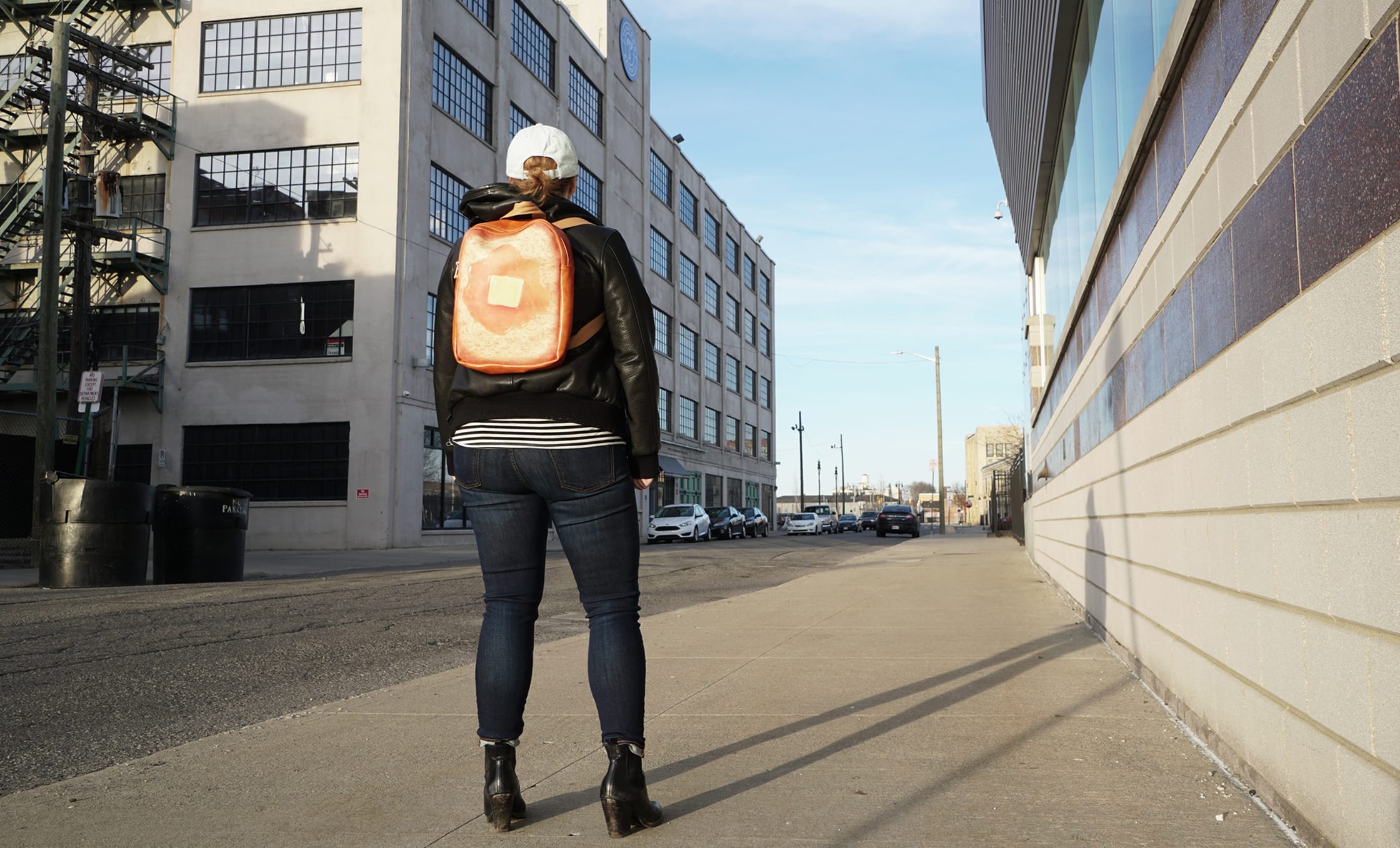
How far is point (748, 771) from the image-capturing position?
359 cm

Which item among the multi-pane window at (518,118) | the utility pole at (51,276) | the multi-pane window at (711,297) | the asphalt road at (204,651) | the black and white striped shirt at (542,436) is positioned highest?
the multi-pane window at (518,118)

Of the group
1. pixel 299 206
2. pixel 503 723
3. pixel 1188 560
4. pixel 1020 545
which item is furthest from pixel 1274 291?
pixel 299 206

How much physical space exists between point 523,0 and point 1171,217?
3277 centimetres

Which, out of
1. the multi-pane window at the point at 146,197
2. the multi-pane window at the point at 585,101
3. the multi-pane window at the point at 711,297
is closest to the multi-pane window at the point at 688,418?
the multi-pane window at the point at 711,297

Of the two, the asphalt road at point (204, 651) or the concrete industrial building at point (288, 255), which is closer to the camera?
the asphalt road at point (204, 651)

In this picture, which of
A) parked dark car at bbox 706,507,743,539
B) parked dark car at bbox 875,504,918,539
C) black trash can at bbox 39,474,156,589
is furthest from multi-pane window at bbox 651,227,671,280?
black trash can at bbox 39,474,156,589

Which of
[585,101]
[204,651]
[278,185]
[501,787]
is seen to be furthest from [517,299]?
[585,101]

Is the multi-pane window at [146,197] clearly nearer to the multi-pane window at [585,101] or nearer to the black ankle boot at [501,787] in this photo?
the multi-pane window at [585,101]

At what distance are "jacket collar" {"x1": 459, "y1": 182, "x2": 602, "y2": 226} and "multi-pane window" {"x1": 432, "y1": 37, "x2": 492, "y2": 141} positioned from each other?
2762 centimetres

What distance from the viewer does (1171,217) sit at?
14.1 feet

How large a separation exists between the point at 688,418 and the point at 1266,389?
47999 mm

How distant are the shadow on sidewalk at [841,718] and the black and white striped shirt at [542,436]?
1080mm

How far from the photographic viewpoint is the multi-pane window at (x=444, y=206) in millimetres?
28828

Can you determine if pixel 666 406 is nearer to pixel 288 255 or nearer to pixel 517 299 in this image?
pixel 288 255
